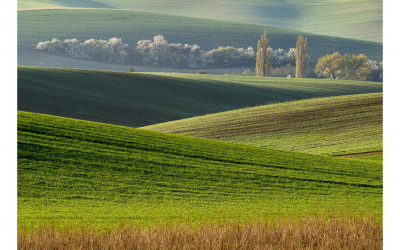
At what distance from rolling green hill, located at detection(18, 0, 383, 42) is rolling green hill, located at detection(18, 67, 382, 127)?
297ft

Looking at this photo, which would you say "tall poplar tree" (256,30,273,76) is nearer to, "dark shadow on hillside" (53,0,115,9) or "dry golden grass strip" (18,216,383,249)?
"dry golden grass strip" (18,216,383,249)

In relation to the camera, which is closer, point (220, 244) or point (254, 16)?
point (220, 244)

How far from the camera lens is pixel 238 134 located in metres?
39.1

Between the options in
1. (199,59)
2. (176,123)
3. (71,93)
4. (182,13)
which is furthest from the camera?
(182,13)

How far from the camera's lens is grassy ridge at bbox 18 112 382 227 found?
12.9 metres

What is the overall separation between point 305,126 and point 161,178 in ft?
84.1

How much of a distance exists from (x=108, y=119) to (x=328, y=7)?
513 feet

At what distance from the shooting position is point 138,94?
58406 mm

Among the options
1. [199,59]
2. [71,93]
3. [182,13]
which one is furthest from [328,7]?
[71,93]

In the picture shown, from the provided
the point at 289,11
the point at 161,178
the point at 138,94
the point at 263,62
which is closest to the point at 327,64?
the point at 263,62

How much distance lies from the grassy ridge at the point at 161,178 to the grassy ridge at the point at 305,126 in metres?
9.57

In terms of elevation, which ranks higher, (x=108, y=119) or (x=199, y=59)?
(x=199, y=59)
